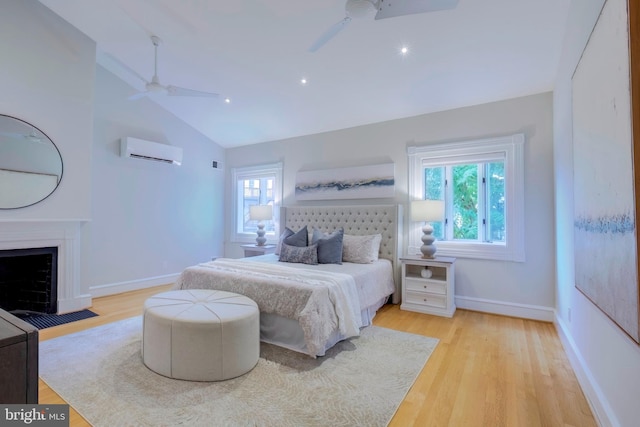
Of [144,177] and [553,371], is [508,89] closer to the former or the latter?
[553,371]

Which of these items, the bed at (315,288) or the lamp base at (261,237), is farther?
the lamp base at (261,237)

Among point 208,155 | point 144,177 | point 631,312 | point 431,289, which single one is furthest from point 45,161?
point 631,312

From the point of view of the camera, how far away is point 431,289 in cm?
380

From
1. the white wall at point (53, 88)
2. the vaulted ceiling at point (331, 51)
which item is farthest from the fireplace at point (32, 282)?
the vaulted ceiling at point (331, 51)

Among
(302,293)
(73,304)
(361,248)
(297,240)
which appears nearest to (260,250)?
(297,240)

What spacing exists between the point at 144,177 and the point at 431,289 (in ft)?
15.3

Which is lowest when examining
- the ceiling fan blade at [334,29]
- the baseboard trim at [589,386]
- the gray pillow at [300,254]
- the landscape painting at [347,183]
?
the baseboard trim at [589,386]

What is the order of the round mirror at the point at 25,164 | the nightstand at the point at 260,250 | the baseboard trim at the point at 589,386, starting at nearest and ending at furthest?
1. the baseboard trim at the point at 589,386
2. the round mirror at the point at 25,164
3. the nightstand at the point at 260,250

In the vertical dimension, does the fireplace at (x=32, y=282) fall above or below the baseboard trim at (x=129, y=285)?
above

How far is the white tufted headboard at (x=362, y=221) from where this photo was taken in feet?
13.9

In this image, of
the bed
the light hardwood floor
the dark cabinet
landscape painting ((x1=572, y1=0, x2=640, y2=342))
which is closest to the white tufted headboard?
the bed

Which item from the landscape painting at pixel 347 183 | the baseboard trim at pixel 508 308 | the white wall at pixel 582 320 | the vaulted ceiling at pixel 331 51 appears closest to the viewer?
the white wall at pixel 582 320

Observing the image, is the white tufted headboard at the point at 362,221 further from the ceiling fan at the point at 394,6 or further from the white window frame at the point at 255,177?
the ceiling fan at the point at 394,6

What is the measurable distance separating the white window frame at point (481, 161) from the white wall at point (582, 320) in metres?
0.39
